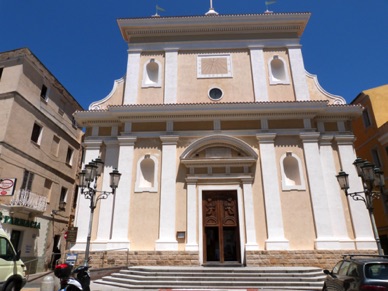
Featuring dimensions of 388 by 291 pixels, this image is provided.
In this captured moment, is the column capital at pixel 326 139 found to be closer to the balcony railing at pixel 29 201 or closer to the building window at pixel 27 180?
the balcony railing at pixel 29 201

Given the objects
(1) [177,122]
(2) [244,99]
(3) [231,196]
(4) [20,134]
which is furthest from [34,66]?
(3) [231,196]

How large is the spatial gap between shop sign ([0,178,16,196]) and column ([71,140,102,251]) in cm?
478

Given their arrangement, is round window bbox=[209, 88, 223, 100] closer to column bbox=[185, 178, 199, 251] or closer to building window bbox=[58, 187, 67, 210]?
column bbox=[185, 178, 199, 251]

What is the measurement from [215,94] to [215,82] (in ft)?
2.49

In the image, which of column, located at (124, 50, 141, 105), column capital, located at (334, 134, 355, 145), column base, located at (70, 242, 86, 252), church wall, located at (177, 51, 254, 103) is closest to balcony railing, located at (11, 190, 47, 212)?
column base, located at (70, 242, 86, 252)

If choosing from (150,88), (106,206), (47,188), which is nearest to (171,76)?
(150,88)

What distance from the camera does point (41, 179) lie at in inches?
802

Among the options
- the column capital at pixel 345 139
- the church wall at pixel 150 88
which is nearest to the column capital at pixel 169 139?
the church wall at pixel 150 88

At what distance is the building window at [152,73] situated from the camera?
17.5 meters

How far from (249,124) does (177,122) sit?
12.6 feet

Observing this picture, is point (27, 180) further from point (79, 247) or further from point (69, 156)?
point (79, 247)

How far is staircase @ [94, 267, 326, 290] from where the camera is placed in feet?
35.0

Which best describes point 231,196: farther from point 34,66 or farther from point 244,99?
point 34,66

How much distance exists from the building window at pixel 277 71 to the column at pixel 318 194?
→ 368 cm
